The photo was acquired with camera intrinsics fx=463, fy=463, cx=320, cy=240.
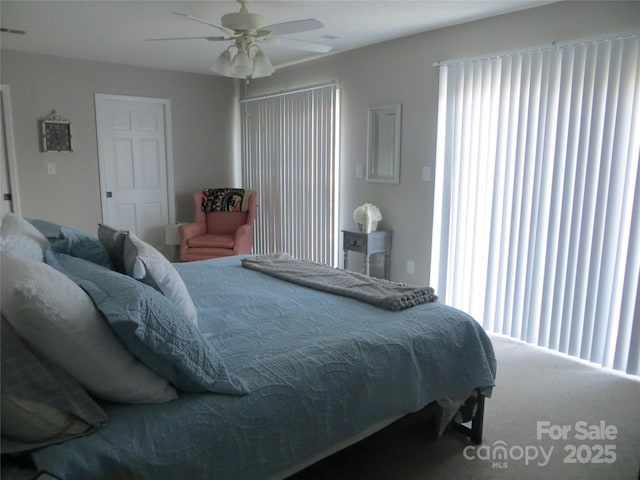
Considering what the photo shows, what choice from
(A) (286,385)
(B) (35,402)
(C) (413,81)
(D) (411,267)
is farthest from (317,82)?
(B) (35,402)

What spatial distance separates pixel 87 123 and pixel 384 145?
3342 millimetres

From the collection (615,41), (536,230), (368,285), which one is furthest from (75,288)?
(615,41)

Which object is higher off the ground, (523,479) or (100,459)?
(100,459)

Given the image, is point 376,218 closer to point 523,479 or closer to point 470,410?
point 470,410

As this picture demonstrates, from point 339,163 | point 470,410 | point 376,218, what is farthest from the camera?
point 339,163

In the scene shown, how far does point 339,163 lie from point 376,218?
0.90 meters

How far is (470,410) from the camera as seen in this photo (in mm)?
2248

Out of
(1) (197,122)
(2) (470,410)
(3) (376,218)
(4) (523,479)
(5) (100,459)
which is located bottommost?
(4) (523,479)

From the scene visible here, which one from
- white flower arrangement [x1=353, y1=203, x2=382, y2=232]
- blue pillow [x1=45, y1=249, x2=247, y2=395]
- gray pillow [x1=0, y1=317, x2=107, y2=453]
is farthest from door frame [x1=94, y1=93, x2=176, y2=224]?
gray pillow [x1=0, y1=317, x2=107, y2=453]

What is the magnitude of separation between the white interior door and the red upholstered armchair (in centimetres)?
60

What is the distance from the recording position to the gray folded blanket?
7.32 ft

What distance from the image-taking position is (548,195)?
10.6 ft

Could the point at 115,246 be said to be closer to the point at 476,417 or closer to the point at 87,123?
the point at 476,417

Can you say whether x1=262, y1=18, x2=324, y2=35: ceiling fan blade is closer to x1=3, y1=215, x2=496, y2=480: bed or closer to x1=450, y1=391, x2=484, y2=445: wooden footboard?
x1=3, y1=215, x2=496, y2=480: bed
